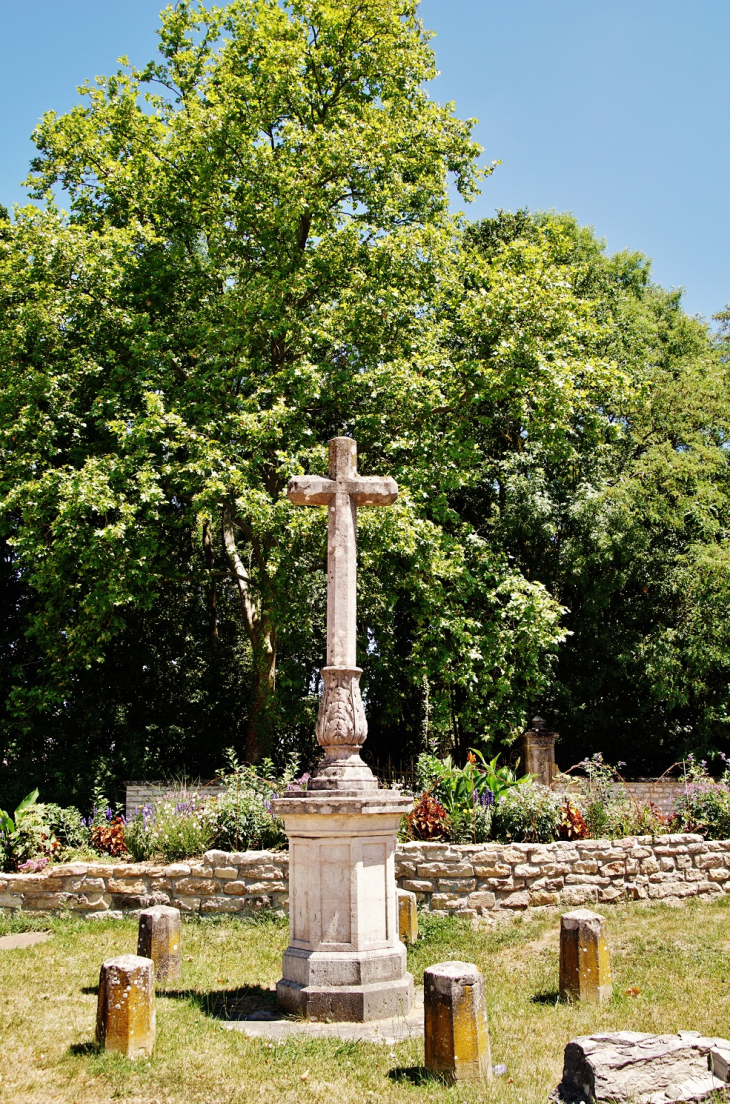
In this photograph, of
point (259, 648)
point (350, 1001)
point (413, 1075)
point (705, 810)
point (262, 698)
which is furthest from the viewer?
point (259, 648)

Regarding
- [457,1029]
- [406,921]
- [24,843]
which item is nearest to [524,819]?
[406,921]

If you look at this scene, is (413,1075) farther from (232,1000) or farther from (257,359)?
(257,359)

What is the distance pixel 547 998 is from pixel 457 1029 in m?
1.99

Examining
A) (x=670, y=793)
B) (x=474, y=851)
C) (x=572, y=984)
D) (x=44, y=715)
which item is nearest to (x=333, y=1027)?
(x=572, y=984)

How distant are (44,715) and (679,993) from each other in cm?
1416

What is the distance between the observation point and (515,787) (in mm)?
10344

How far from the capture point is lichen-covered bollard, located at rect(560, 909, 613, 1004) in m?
6.04

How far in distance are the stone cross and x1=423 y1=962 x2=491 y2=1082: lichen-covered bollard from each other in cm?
163

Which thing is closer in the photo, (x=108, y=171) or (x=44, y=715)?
(x=108, y=171)

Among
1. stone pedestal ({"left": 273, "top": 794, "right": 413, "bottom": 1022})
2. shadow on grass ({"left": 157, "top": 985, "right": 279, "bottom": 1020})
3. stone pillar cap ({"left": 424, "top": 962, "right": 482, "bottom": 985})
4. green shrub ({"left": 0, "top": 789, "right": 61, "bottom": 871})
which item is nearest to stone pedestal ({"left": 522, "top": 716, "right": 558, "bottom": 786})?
green shrub ({"left": 0, "top": 789, "right": 61, "bottom": 871})

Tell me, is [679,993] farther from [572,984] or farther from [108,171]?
[108,171]

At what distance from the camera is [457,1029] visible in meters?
4.54

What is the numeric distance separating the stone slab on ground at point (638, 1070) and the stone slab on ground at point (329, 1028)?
1523 millimetres

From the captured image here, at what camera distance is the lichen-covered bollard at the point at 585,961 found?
19.8 feet
